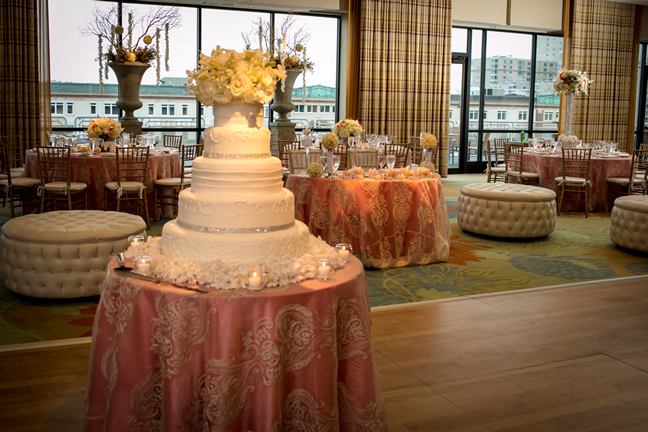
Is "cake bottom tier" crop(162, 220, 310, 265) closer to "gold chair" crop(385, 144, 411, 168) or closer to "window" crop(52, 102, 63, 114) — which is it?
"gold chair" crop(385, 144, 411, 168)

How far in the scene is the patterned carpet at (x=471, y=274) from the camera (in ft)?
12.6

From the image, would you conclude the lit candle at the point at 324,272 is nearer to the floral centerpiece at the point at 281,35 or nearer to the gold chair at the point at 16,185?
the gold chair at the point at 16,185

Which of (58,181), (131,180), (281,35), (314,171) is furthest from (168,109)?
(314,171)

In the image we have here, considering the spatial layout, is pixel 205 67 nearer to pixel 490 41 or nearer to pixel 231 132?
pixel 231 132

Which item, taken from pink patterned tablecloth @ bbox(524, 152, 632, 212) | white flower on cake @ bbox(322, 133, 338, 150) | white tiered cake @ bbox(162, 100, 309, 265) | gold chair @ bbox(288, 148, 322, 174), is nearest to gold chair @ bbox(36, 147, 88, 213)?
gold chair @ bbox(288, 148, 322, 174)

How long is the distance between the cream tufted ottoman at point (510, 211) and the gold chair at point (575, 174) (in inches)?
75.7

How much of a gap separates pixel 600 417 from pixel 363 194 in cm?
283

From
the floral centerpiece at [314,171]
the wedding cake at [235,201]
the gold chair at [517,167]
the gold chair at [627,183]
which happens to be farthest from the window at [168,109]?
the wedding cake at [235,201]

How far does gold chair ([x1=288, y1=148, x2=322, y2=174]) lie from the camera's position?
6.15 metres

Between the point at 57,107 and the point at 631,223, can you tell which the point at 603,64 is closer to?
the point at 631,223

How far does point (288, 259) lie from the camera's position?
7.57 feet

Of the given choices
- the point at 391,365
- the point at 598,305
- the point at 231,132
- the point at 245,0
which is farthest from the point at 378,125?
the point at 231,132

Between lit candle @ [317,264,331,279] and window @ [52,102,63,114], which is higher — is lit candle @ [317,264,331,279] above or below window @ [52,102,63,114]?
below

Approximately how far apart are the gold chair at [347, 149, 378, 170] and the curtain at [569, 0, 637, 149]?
7647mm
